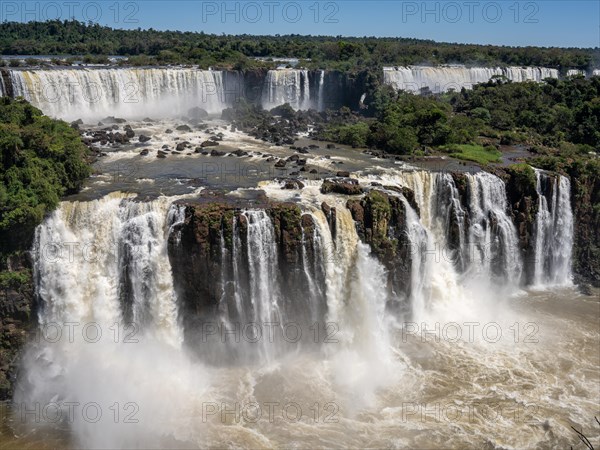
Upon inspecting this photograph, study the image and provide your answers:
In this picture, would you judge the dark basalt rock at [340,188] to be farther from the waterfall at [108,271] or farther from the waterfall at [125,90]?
the waterfall at [125,90]

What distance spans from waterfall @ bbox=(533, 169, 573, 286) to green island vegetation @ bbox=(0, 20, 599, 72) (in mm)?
27369

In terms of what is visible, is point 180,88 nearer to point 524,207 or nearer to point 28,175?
point 28,175

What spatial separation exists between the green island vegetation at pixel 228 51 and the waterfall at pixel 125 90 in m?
4.44

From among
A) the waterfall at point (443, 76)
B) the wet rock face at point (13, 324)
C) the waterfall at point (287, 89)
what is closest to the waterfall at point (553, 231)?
the wet rock face at point (13, 324)

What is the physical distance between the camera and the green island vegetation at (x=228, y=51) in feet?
170

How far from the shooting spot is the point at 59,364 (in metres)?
17.5

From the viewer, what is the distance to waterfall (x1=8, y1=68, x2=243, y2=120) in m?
33.9

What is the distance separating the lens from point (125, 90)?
38.5 meters

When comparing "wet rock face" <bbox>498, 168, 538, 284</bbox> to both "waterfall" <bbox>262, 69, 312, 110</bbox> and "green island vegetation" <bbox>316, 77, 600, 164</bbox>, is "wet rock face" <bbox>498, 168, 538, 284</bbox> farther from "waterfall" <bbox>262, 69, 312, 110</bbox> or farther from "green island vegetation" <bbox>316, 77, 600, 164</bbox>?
"waterfall" <bbox>262, 69, 312, 110</bbox>

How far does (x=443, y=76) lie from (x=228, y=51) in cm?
2194

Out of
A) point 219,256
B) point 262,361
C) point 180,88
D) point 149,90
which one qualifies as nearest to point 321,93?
point 180,88

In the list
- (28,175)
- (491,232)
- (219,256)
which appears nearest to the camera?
(219,256)

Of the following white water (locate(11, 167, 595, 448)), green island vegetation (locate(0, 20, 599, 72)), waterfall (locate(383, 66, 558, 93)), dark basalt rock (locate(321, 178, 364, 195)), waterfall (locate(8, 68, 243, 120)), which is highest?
green island vegetation (locate(0, 20, 599, 72))

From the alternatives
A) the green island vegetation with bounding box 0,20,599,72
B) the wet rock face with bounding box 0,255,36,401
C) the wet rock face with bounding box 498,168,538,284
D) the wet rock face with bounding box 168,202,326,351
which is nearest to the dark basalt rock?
the wet rock face with bounding box 168,202,326,351
